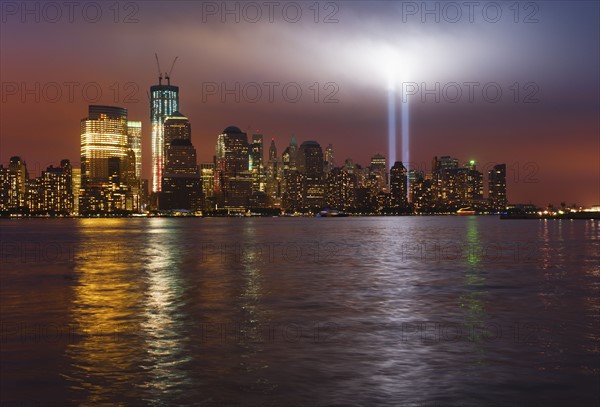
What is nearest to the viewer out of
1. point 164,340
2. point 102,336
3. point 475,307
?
point 164,340

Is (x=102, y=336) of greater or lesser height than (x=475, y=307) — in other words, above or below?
above

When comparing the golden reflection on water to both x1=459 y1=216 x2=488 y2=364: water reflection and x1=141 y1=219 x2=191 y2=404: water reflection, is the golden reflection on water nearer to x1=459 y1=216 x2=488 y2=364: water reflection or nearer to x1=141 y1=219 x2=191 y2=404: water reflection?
x1=141 y1=219 x2=191 y2=404: water reflection

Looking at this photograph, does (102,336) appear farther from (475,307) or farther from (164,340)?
(475,307)

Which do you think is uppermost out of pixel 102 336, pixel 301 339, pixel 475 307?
pixel 102 336

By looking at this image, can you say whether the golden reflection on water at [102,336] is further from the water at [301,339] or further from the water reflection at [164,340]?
the water reflection at [164,340]

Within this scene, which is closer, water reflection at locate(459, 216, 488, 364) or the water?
the water

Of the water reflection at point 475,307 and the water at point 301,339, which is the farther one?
the water reflection at point 475,307

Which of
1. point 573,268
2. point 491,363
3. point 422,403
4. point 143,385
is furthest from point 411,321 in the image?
point 573,268

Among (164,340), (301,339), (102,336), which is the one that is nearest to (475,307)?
(301,339)

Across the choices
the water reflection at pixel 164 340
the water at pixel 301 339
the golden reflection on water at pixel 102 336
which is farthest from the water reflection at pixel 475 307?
the golden reflection on water at pixel 102 336

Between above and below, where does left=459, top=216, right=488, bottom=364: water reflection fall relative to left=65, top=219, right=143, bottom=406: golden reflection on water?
below

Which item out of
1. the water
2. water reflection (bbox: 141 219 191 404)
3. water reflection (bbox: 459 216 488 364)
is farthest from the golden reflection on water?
→ water reflection (bbox: 459 216 488 364)
